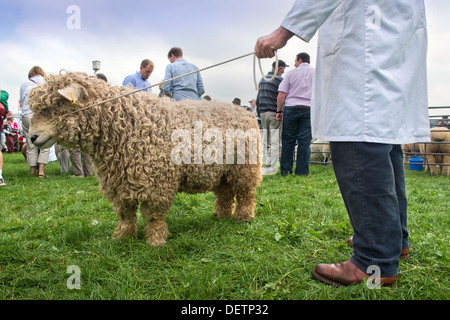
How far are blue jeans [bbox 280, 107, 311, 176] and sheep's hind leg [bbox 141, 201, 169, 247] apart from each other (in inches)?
175

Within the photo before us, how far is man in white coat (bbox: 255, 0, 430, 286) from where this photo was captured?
1.64 m

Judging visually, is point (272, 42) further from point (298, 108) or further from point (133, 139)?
point (298, 108)

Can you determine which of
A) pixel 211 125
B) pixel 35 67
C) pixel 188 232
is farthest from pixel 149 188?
pixel 35 67

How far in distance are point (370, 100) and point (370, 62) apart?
20 cm

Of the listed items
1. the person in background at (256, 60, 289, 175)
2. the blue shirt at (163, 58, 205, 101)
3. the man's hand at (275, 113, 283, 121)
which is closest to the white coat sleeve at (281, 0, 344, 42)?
the blue shirt at (163, 58, 205, 101)

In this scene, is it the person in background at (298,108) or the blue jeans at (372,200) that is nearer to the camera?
the blue jeans at (372,200)

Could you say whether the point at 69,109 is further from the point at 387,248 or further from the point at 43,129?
the point at 387,248

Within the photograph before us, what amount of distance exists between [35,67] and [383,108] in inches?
276

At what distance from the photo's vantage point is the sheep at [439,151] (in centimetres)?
746

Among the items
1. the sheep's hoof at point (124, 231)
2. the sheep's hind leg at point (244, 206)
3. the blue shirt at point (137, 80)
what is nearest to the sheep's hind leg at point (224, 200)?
the sheep's hind leg at point (244, 206)

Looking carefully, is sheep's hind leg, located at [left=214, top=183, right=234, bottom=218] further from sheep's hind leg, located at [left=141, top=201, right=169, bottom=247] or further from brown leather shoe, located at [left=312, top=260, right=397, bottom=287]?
brown leather shoe, located at [left=312, top=260, right=397, bottom=287]

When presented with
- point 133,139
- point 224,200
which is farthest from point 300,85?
point 133,139

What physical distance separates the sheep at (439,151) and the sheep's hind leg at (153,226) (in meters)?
7.15

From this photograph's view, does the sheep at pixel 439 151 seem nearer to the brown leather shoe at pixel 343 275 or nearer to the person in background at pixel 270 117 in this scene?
the person in background at pixel 270 117
